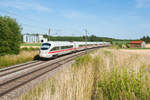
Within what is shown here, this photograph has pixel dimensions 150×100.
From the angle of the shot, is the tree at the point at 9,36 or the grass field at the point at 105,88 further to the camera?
the tree at the point at 9,36

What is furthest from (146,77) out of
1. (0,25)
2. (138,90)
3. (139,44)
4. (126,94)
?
Answer: (139,44)

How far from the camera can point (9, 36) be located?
1978cm

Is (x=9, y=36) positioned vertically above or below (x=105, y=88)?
above

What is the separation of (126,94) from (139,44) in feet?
252

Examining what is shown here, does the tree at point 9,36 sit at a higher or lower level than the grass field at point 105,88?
higher

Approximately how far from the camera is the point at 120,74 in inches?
141

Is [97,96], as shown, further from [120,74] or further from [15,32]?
[15,32]

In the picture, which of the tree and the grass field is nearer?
the grass field

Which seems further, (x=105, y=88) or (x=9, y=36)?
(x=9, y=36)

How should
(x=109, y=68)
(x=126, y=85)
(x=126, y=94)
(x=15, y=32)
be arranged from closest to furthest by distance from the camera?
(x=126, y=94) → (x=126, y=85) → (x=109, y=68) → (x=15, y=32)

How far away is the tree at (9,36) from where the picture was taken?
18548 mm

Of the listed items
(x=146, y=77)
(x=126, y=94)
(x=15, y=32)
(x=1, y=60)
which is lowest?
(x=1, y=60)

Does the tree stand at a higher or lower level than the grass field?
higher

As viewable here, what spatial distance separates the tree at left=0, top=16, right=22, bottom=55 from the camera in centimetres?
1855
